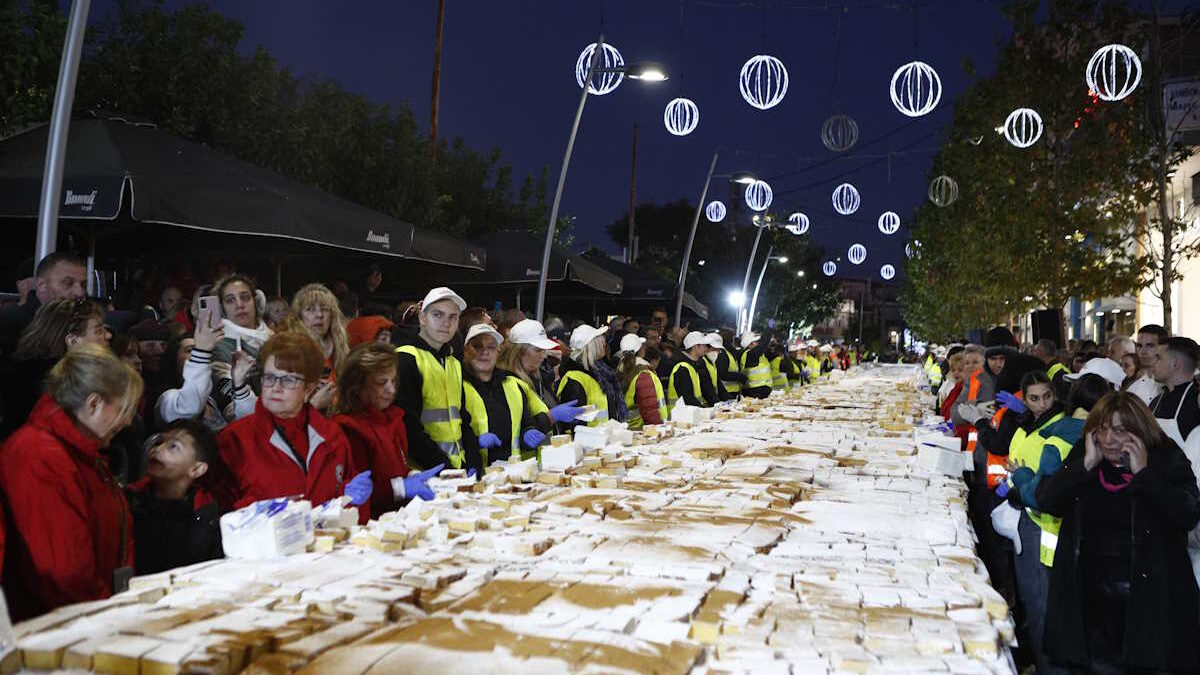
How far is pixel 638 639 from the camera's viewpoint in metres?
2.49

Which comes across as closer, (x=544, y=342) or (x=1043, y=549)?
(x=1043, y=549)

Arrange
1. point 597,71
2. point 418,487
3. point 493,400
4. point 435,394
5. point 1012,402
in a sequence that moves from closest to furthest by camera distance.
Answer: point 418,487, point 435,394, point 493,400, point 1012,402, point 597,71

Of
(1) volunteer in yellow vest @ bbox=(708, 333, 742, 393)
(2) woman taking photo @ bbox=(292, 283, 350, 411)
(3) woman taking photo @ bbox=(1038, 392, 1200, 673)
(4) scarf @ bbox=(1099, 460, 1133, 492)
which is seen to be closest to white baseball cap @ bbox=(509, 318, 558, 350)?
(2) woman taking photo @ bbox=(292, 283, 350, 411)

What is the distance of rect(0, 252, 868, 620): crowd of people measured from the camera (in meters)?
3.12

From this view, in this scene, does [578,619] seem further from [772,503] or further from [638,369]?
[638,369]

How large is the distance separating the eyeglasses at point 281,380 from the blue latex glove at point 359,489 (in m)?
0.45

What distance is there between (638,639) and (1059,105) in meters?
17.5

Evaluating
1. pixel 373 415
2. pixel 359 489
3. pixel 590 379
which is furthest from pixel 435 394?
pixel 590 379

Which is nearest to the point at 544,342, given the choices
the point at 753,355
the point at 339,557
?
the point at 339,557

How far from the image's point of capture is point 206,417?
4.79 m

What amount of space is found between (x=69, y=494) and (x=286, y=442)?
103cm

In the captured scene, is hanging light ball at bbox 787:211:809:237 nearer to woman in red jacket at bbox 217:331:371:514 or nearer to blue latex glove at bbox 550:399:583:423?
blue latex glove at bbox 550:399:583:423

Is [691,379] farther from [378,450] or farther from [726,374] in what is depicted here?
[378,450]

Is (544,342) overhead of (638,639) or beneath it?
overhead
